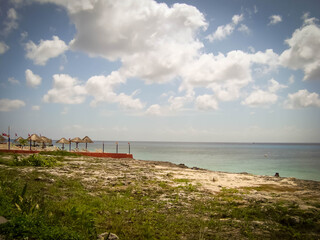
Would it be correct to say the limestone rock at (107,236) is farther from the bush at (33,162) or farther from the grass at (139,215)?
the bush at (33,162)

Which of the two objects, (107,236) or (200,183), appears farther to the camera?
(200,183)

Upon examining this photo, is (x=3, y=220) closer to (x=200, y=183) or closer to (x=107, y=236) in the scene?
(x=107, y=236)

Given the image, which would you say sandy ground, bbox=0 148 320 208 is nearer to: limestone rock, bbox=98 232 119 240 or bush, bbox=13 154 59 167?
bush, bbox=13 154 59 167

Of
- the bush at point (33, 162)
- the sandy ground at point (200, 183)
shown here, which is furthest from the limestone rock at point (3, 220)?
the bush at point (33, 162)

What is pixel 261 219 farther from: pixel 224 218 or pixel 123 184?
pixel 123 184

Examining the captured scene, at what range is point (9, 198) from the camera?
612 cm

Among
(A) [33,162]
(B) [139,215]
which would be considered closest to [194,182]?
(B) [139,215]

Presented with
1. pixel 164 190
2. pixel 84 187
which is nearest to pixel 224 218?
pixel 164 190

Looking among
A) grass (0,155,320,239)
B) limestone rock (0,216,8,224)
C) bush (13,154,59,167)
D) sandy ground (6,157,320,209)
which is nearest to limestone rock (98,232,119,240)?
grass (0,155,320,239)

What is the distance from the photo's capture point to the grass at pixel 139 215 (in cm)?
500

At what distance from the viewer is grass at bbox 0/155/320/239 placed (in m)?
5.00

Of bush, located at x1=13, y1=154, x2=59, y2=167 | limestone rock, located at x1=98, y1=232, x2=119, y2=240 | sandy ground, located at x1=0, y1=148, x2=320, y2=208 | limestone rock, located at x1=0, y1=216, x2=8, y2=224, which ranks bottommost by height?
sandy ground, located at x1=0, y1=148, x2=320, y2=208

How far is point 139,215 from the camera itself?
22.4 feet

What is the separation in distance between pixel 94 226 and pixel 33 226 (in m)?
1.65
